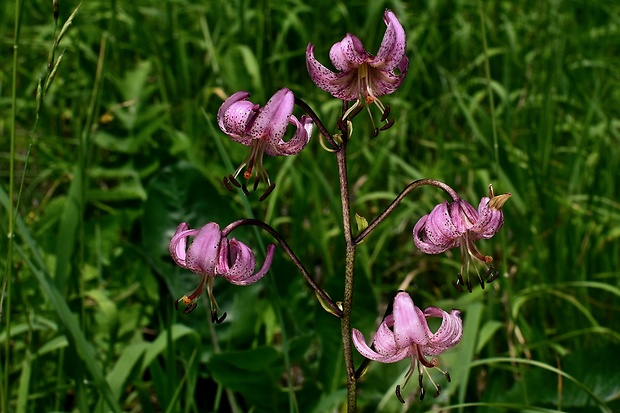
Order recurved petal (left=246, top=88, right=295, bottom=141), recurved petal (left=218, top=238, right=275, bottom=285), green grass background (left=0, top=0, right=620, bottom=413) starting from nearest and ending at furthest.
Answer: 1. recurved petal (left=246, top=88, right=295, bottom=141)
2. recurved petal (left=218, top=238, right=275, bottom=285)
3. green grass background (left=0, top=0, right=620, bottom=413)

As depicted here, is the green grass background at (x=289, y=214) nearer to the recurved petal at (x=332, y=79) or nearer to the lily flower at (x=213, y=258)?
→ the lily flower at (x=213, y=258)

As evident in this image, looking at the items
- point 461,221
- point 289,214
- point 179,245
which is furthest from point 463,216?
point 289,214

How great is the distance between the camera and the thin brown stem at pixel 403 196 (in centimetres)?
135

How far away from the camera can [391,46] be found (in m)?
1.30

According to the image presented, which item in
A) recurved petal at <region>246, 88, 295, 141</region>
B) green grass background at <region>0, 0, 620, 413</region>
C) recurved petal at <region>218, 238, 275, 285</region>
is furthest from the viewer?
green grass background at <region>0, 0, 620, 413</region>

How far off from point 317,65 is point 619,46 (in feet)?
12.0

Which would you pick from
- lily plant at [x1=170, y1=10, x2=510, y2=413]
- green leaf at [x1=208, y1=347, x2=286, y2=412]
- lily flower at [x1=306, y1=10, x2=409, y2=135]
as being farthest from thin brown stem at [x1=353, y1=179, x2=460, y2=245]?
green leaf at [x1=208, y1=347, x2=286, y2=412]

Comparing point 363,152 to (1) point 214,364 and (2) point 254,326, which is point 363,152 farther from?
(1) point 214,364

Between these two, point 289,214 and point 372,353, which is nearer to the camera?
point 372,353

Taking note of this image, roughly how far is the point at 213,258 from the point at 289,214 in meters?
1.94

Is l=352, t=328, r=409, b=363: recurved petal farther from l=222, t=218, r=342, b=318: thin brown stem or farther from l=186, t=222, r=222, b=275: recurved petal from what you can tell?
l=186, t=222, r=222, b=275: recurved petal

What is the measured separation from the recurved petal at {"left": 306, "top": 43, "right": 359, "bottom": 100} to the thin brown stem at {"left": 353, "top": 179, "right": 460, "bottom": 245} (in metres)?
0.18

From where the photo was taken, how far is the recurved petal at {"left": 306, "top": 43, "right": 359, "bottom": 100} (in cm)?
133

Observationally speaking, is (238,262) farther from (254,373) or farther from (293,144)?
(254,373)
